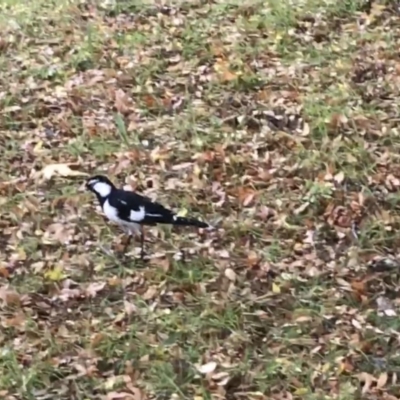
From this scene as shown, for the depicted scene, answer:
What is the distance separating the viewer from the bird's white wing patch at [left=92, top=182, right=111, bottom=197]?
535cm

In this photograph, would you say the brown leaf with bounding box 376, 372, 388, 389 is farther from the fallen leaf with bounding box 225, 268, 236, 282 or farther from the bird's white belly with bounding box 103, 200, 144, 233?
the bird's white belly with bounding box 103, 200, 144, 233

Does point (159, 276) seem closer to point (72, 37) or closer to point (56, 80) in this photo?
point (56, 80)

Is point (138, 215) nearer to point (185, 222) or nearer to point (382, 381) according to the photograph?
point (185, 222)

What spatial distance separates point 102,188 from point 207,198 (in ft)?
2.39

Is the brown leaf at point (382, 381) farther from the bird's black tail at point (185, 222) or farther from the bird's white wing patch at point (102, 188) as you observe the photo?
the bird's white wing patch at point (102, 188)

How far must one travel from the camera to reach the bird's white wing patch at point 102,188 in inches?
211

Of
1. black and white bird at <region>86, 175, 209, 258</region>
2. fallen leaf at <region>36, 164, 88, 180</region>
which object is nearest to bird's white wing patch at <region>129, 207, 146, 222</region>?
black and white bird at <region>86, 175, 209, 258</region>

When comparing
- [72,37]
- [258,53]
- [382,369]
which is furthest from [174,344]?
[72,37]

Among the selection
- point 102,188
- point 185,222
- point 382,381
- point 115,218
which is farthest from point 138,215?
point 382,381

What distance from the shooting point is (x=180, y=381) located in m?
4.45

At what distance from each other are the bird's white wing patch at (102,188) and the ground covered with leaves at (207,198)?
32 centimetres

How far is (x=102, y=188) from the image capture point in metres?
5.38

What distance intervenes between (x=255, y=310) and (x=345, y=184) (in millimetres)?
1258

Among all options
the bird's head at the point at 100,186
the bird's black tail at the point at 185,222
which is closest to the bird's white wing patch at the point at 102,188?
the bird's head at the point at 100,186
